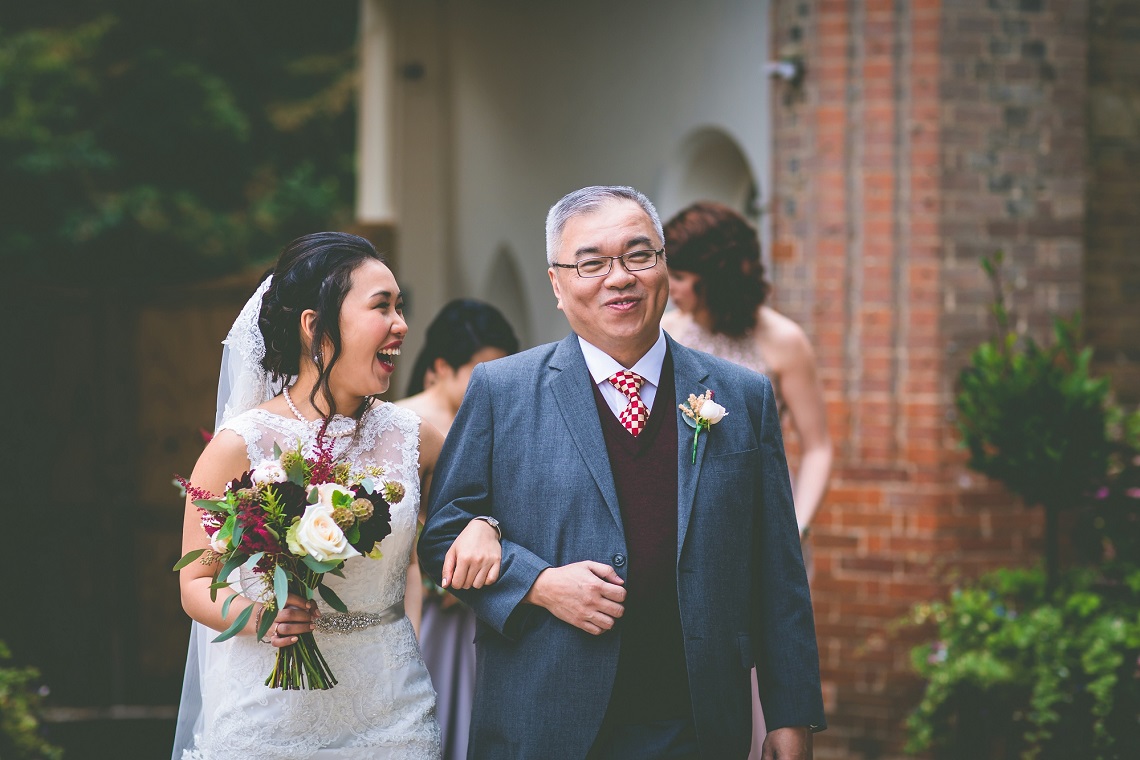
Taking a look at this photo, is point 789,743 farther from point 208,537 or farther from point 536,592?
point 208,537

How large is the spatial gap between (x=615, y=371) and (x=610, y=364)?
0.02 meters

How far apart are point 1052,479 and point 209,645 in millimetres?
3398

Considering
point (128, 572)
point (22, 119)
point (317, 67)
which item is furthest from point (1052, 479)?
point (317, 67)

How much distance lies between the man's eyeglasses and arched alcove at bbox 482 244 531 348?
26.5 feet

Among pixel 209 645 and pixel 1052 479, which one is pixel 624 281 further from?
pixel 1052 479

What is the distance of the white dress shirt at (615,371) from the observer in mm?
2865

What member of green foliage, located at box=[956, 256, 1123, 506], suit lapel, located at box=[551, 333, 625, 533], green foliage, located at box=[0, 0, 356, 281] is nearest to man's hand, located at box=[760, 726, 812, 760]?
suit lapel, located at box=[551, 333, 625, 533]

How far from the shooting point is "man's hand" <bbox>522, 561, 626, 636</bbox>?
2619mm

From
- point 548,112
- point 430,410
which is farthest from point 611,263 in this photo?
point 548,112

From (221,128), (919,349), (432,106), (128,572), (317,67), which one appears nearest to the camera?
(919,349)

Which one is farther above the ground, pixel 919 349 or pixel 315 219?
pixel 315 219

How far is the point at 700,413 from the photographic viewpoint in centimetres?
279

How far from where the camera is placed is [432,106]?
11.7 metres

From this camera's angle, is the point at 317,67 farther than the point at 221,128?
Yes
